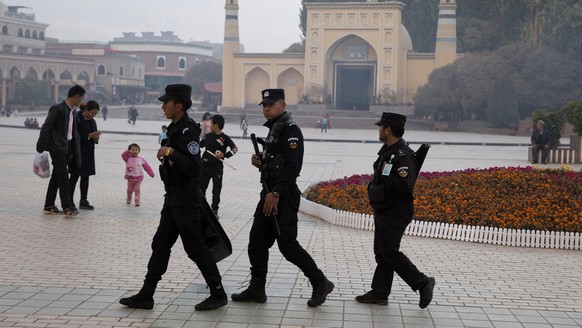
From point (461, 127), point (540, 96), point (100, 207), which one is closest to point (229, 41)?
point (461, 127)

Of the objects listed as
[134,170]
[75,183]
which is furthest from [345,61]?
[75,183]

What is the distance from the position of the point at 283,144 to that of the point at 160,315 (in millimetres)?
1636

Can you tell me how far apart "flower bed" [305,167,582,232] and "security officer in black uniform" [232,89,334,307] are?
13.8 ft

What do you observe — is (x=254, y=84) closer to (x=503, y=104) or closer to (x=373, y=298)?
(x=503, y=104)

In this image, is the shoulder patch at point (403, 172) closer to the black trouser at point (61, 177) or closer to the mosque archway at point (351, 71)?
the black trouser at point (61, 177)

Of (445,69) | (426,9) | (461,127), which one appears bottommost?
(461,127)

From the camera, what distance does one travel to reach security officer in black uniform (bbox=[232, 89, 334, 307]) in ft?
21.3

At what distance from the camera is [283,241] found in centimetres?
655

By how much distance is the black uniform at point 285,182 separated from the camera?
21.3ft

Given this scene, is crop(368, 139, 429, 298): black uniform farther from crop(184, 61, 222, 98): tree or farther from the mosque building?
crop(184, 61, 222, 98): tree

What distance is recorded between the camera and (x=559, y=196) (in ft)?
34.8

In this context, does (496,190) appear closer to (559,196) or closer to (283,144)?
(559,196)

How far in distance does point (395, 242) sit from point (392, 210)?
10.3 inches

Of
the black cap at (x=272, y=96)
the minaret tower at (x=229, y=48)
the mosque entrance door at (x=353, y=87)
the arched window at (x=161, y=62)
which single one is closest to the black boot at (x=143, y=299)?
the black cap at (x=272, y=96)
